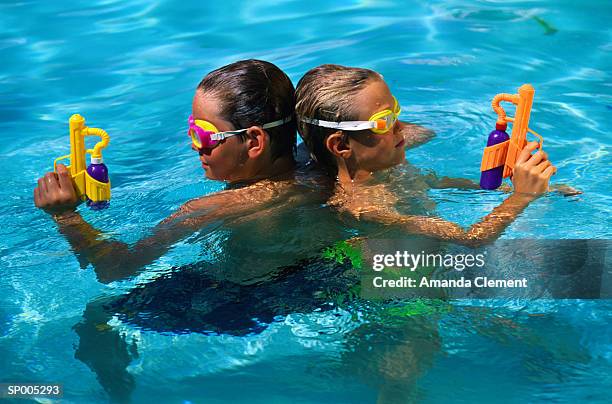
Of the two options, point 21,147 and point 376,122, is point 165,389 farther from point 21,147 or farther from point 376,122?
point 21,147

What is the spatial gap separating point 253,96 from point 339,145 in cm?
52

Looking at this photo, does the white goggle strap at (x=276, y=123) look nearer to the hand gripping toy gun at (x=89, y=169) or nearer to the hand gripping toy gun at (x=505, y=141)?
the hand gripping toy gun at (x=89, y=169)

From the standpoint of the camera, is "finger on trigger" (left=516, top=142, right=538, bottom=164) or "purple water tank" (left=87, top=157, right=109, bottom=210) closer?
"finger on trigger" (left=516, top=142, right=538, bottom=164)

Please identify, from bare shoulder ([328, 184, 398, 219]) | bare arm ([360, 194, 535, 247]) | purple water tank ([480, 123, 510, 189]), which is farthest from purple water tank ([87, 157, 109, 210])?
purple water tank ([480, 123, 510, 189])

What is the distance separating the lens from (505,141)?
4.02m

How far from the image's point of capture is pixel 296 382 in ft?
12.9

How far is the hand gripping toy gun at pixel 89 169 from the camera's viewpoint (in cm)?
409

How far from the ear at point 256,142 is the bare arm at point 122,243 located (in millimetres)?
177

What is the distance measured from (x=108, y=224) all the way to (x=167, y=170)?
114 cm

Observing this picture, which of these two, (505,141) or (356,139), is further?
(356,139)

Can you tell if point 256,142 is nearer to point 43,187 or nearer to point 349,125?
point 349,125

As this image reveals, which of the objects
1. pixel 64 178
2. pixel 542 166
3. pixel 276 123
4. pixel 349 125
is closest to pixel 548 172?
pixel 542 166

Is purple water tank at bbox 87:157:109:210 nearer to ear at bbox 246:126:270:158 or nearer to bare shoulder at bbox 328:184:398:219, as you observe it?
ear at bbox 246:126:270:158

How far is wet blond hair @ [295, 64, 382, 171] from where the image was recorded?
4.24 meters
